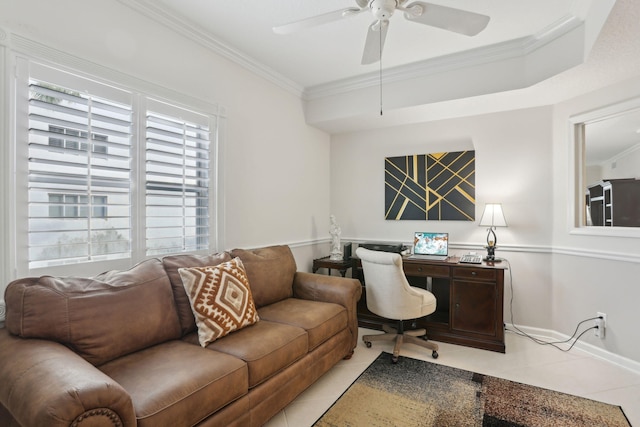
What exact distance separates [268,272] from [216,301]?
0.78 meters

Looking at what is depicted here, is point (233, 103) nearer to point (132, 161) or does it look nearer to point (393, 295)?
point (132, 161)

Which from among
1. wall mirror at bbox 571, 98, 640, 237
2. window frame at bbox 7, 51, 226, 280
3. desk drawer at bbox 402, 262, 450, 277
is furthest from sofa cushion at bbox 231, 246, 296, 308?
wall mirror at bbox 571, 98, 640, 237

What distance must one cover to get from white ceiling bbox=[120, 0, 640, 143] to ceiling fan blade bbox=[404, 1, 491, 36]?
2.00 ft

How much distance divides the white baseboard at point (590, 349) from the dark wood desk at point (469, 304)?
65 centimetres

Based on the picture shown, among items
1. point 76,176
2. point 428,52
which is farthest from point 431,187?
point 76,176

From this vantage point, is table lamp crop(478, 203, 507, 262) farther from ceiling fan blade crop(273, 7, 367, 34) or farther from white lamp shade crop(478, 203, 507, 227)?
ceiling fan blade crop(273, 7, 367, 34)

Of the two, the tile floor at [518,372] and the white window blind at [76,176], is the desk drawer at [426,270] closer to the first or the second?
the tile floor at [518,372]

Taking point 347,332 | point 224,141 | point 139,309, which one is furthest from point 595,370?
point 224,141

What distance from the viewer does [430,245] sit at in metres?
3.65

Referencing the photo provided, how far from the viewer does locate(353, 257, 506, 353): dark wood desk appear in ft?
9.89

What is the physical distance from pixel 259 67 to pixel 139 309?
246 cm

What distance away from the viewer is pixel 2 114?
166 centimetres

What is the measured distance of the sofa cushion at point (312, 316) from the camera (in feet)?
7.62

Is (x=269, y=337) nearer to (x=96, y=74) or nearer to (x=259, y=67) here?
(x=96, y=74)
